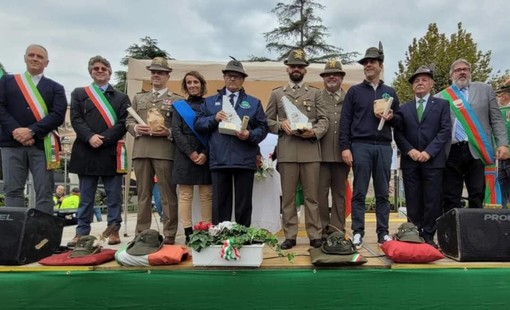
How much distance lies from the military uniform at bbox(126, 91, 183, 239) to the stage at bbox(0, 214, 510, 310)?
1.19 m

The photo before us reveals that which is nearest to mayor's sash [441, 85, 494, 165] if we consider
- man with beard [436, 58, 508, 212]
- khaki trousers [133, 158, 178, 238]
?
man with beard [436, 58, 508, 212]

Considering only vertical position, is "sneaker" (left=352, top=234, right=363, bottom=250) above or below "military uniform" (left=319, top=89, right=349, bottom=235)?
below

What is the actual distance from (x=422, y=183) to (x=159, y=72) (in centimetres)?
264

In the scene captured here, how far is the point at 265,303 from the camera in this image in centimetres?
291

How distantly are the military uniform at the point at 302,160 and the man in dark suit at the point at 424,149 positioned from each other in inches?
29.0

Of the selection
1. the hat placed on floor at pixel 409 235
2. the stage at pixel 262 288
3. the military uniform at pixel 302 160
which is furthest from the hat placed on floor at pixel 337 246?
the military uniform at pixel 302 160

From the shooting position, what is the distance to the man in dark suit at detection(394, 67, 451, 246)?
3.72 meters

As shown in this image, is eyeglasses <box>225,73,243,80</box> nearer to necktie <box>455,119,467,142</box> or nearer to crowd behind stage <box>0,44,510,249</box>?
crowd behind stage <box>0,44,510,249</box>

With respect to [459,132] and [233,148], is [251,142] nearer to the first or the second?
[233,148]

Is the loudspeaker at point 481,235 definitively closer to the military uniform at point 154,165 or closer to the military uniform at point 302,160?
the military uniform at point 302,160

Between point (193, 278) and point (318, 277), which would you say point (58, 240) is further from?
point (318, 277)

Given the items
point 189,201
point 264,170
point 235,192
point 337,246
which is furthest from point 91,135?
point 337,246

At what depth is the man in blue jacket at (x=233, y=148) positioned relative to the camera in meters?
3.65

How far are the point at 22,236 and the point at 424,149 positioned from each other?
3271mm
